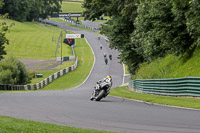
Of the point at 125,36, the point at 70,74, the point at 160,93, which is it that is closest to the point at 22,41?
the point at 70,74

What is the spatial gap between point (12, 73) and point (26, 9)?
99.0 meters

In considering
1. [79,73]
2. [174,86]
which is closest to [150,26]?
[174,86]

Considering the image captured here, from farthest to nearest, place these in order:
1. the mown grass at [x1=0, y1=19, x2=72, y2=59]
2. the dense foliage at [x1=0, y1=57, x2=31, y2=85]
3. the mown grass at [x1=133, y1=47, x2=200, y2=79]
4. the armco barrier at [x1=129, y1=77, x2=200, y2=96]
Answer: the mown grass at [x1=0, y1=19, x2=72, y2=59]
the dense foliage at [x1=0, y1=57, x2=31, y2=85]
the mown grass at [x1=133, y1=47, x2=200, y2=79]
the armco barrier at [x1=129, y1=77, x2=200, y2=96]

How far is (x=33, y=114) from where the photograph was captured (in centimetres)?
1150

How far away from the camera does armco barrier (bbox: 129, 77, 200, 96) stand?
55.3 ft

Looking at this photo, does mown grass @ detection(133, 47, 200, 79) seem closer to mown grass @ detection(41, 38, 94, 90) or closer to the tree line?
the tree line

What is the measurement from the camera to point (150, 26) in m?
26.8

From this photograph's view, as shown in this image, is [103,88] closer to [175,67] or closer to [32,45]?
[175,67]

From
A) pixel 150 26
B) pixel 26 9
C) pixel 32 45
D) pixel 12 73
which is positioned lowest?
pixel 12 73

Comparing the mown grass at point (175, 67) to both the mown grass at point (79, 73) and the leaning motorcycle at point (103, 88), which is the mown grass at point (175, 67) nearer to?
the leaning motorcycle at point (103, 88)

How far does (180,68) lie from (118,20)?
12709 millimetres

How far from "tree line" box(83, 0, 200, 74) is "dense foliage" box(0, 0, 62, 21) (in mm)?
102091

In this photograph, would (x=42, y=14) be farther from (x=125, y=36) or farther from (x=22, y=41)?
(x=125, y=36)

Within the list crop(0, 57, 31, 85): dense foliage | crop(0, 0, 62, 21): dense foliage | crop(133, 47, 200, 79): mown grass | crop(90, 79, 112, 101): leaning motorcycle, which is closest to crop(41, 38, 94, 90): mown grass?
crop(0, 57, 31, 85): dense foliage
